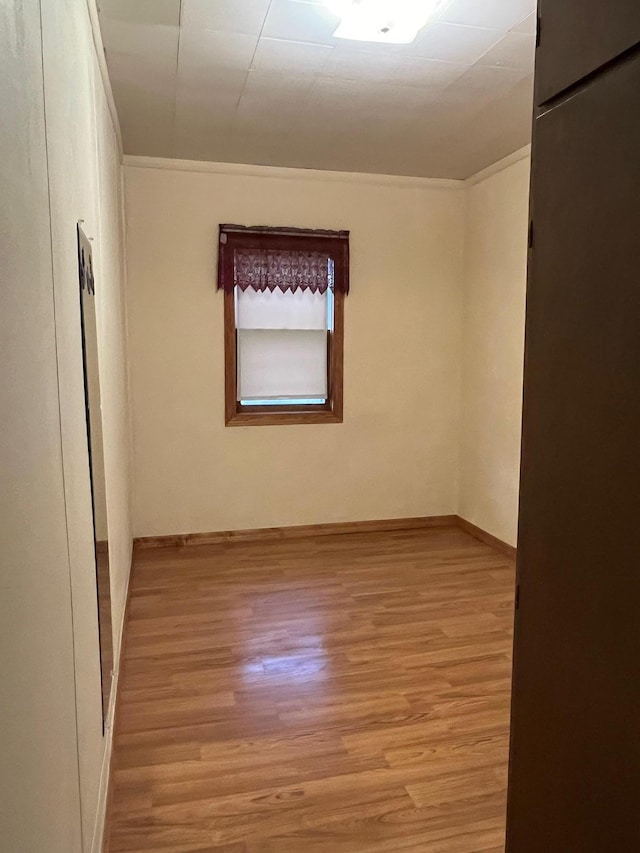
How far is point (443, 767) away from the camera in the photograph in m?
2.11

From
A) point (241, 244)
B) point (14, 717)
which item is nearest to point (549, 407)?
point (14, 717)

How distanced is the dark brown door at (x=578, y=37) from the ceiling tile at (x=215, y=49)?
1.68m

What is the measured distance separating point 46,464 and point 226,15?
2.04m

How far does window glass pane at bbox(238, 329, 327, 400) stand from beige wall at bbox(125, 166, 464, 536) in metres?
0.19

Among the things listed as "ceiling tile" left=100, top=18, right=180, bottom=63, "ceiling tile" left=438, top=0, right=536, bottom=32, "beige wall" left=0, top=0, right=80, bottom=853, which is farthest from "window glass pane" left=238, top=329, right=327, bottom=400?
"beige wall" left=0, top=0, right=80, bottom=853

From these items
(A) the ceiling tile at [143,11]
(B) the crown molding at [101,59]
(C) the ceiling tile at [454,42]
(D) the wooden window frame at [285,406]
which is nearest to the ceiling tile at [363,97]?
(C) the ceiling tile at [454,42]

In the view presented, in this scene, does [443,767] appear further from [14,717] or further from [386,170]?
[386,170]

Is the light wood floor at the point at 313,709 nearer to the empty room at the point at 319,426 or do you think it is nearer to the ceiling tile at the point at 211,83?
the empty room at the point at 319,426

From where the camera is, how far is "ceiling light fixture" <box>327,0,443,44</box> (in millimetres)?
2211

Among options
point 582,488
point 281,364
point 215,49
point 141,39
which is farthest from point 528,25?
point 281,364

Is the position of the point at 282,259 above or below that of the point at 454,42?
below

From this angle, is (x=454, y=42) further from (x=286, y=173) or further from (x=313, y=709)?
(x=313, y=709)

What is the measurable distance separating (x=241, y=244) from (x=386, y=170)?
1156mm

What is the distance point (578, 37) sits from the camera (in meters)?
1.10
